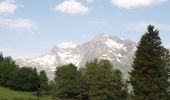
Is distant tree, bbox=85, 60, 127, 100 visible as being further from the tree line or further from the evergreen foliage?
the evergreen foliage

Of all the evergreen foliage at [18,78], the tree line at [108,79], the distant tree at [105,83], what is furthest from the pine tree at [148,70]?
the evergreen foliage at [18,78]

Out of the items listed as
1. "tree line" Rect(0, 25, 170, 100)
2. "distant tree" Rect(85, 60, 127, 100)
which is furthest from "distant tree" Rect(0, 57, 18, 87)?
"distant tree" Rect(85, 60, 127, 100)

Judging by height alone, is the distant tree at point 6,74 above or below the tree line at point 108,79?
above

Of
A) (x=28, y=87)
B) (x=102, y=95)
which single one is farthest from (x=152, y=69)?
(x=28, y=87)

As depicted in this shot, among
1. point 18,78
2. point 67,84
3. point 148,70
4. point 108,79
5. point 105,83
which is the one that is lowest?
point 148,70

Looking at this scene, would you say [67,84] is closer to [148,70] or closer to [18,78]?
[18,78]

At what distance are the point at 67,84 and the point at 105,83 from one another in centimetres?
3335

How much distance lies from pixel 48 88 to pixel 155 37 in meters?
91.1

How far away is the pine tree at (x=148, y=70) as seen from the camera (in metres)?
64.4

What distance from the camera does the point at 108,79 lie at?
11306cm

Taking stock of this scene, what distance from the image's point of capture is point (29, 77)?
164500 millimetres

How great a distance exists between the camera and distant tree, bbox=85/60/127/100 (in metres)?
112

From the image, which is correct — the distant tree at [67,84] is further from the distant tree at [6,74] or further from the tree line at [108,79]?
the distant tree at [6,74]

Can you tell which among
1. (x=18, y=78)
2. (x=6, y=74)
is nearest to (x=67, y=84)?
(x=18, y=78)
